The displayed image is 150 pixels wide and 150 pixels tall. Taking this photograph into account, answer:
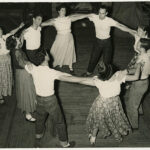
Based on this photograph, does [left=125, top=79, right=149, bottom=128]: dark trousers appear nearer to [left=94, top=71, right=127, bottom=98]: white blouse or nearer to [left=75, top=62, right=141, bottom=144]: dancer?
[left=75, top=62, right=141, bottom=144]: dancer

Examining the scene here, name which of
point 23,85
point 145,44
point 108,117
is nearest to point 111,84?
point 108,117

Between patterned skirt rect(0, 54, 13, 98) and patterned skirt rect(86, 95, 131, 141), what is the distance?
73.6 inches

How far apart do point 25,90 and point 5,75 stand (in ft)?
2.37

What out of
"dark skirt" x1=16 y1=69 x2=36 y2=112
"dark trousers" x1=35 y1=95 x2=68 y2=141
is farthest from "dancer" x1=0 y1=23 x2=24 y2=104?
"dark trousers" x1=35 y1=95 x2=68 y2=141

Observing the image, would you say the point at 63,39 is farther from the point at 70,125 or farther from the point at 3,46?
the point at 70,125

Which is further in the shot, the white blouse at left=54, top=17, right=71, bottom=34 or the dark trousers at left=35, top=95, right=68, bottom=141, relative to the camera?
the white blouse at left=54, top=17, right=71, bottom=34

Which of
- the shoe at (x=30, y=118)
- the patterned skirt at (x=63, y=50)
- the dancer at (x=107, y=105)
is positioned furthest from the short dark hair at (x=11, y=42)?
the patterned skirt at (x=63, y=50)

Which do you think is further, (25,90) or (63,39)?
(63,39)

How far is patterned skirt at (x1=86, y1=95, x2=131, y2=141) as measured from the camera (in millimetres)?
4133

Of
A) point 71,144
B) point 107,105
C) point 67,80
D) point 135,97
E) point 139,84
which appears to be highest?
point 67,80

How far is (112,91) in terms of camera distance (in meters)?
4.00

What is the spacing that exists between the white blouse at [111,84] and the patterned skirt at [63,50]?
253 cm

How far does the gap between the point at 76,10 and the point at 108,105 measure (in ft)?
22.0

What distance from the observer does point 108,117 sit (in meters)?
4.22
